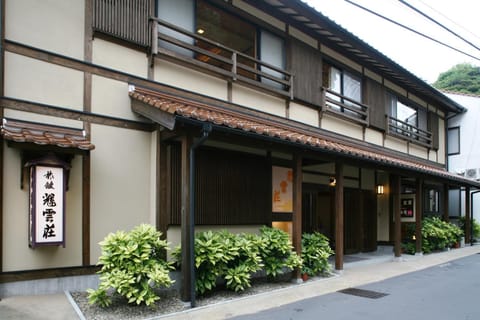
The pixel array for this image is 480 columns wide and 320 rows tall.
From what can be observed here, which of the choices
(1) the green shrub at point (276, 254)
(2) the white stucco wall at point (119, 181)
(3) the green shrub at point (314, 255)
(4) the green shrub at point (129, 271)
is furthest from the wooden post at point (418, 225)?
(4) the green shrub at point (129, 271)

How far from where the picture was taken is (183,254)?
21.2 ft

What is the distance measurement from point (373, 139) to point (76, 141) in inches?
425

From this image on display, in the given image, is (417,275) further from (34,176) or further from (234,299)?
(34,176)

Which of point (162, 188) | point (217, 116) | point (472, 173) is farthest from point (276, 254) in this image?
point (472, 173)

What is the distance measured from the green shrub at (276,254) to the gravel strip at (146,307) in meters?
0.64

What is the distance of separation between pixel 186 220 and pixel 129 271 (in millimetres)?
1258

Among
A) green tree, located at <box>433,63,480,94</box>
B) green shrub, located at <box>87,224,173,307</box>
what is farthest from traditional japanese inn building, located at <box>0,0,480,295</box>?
green tree, located at <box>433,63,480,94</box>

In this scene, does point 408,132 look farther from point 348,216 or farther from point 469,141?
point 469,141

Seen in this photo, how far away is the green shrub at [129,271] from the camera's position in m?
5.68

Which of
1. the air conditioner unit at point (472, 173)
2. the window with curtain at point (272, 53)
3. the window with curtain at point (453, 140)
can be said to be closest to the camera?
the window with curtain at point (272, 53)

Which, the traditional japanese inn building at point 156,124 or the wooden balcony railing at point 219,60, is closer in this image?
the traditional japanese inn building at point 156,124

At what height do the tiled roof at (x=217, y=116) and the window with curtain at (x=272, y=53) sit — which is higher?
the window with curtain at (x=272, y=53)

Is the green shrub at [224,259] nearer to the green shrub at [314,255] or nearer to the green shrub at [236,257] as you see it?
the green shrub at [236,257]

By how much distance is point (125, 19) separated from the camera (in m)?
7.22
